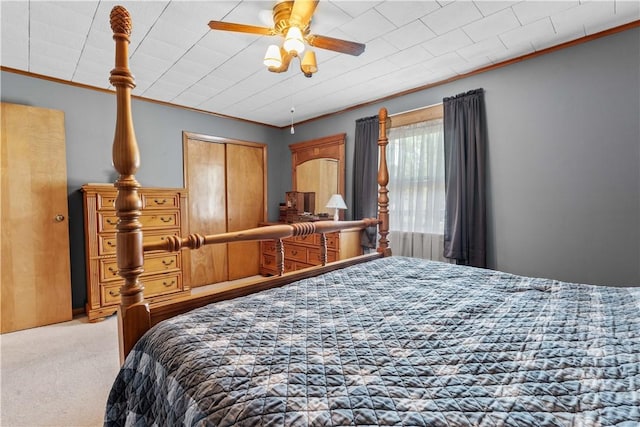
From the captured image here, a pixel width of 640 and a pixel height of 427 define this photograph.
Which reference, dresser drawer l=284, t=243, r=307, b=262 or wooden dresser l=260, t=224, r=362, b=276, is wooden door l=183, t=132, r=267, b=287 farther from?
dresser drawer l=284, t=243, r=307, b=262

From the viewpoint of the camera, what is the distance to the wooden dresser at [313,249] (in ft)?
11.6

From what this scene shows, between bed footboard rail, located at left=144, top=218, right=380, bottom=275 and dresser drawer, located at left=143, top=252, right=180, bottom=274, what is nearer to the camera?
bed footboard rail, located at left=144, top=218, right=380, bottom=275

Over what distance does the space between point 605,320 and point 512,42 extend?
2210mm

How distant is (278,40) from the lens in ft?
7.57

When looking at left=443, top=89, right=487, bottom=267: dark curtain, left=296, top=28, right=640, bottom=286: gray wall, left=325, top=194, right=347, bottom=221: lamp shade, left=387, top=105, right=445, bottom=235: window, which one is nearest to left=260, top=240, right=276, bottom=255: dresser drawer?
left=325, top=194, right=347, bottom=221: lamp shade

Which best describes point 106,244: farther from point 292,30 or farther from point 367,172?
point 367,172

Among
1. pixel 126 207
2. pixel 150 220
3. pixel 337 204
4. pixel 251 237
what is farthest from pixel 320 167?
pixel 126 207

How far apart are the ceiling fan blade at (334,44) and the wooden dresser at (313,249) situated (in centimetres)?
179

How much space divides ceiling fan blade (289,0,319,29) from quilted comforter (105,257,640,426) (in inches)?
60.5

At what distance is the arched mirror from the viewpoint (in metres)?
4.16

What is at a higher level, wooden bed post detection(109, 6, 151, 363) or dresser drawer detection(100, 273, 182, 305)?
wooden bed post detection(109, 6, 151, 363)

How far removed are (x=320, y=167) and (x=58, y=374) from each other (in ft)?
11.5

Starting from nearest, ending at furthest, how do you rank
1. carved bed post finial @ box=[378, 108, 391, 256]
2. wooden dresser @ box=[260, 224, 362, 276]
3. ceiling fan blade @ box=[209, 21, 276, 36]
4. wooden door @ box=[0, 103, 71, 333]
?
ceiling fan blade @ box=[209, 21, 276, 36], carved bed post finial @ box=[378, 108, 391, 256], wooden door @ box=[0, 103, 71, 333], wooden dresser @ box=[260, 224, 362, 276]

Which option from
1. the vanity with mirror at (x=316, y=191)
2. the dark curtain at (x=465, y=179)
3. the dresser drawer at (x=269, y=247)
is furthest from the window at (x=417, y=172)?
the dresser drawer at (x=269, y=247)
